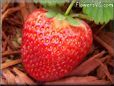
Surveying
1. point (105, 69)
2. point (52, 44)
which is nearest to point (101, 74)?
point (105, 69)

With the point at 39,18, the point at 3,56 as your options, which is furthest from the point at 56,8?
the point at 3,56

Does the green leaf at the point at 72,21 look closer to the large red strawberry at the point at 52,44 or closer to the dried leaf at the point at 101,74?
the large red strawberry at the point at 52,44

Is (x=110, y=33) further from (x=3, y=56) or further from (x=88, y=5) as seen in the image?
(x=3, y=56)

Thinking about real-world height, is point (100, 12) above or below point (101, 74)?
above

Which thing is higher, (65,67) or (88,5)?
(88,5)

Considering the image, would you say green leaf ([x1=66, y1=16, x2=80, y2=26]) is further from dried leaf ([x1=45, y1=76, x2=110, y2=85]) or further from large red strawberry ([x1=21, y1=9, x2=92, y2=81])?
dried leaf ([x1=45, y1=76, x2=110, y2=85])

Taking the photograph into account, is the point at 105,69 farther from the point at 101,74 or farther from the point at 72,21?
the point at 72,21

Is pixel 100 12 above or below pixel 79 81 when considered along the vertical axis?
above
